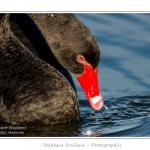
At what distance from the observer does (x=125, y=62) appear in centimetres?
848

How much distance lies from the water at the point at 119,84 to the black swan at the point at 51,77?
0.13 m

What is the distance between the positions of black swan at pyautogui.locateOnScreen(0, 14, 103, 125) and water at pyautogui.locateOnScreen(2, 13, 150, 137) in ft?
0.44

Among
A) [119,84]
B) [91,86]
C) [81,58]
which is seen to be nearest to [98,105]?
[91,86]

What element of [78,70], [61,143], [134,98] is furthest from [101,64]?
[61,143]

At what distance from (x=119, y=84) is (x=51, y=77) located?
1268 mm

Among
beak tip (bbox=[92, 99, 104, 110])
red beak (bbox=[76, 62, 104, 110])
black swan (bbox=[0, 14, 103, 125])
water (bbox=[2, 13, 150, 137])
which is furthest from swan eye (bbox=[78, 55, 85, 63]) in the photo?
water (bbox=[2, 13, 150, 137])

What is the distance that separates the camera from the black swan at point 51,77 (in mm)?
6715

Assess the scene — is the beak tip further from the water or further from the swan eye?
the swan eye

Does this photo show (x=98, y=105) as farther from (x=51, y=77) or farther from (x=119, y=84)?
(x=119, y=84)

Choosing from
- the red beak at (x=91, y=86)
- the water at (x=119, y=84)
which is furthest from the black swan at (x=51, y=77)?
the water at (x=119, y=84)

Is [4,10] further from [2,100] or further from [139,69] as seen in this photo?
[139,69]

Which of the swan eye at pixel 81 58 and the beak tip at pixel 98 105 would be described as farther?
the beak tip at pixel 98 105

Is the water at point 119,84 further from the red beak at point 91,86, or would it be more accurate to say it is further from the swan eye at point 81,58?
the swan eye at point 81,58

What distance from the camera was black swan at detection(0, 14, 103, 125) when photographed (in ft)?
22.0
